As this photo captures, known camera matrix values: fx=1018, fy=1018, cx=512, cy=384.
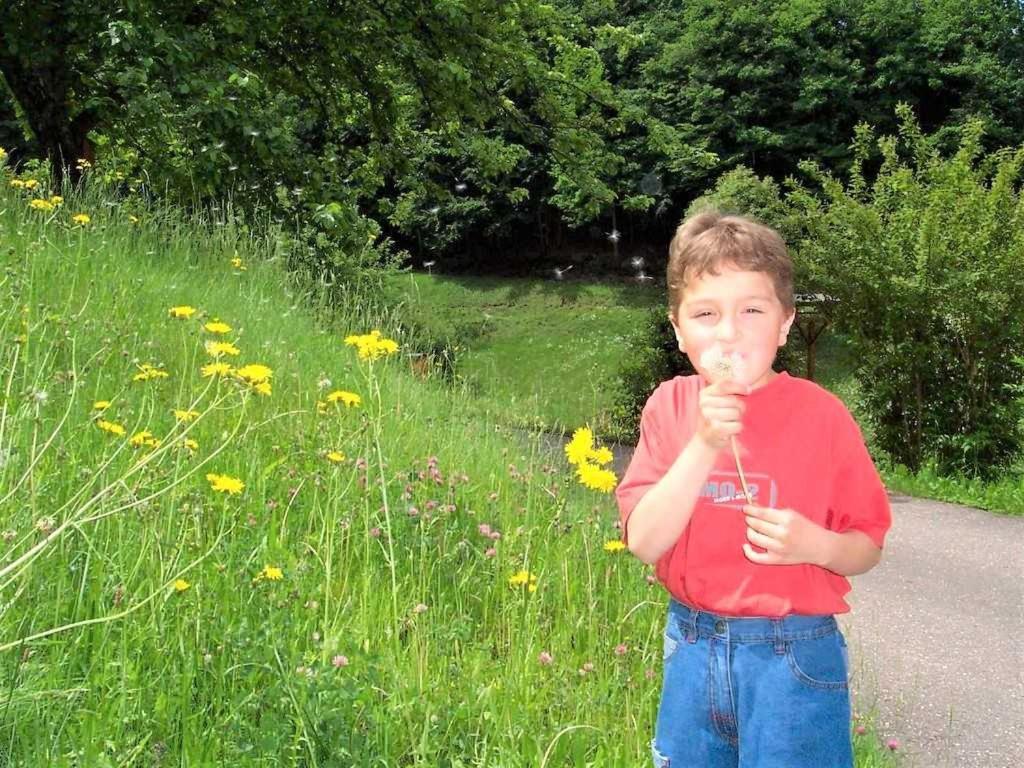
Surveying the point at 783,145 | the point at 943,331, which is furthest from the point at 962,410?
the point at 783,145

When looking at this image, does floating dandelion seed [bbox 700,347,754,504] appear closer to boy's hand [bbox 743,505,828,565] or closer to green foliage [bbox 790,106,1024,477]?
boy's hand [bbox 743,505,828,565]

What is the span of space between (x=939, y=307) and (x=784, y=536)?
974cm

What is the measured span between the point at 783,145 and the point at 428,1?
3049 cm

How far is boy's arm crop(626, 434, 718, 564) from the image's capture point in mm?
1502

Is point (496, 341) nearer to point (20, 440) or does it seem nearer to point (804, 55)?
point (804, 55)

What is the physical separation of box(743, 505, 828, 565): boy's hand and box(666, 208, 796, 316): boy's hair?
1.08 feet

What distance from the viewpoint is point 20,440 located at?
283 centimetres

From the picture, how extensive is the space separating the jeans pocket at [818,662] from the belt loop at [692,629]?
15 cm

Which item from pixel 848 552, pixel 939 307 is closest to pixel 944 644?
pixel 848 552

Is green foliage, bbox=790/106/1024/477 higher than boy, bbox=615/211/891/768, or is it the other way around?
boy, bbox=615/211/891/768

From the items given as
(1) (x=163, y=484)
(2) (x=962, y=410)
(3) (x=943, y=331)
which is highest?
(1) (x=163, y=484)

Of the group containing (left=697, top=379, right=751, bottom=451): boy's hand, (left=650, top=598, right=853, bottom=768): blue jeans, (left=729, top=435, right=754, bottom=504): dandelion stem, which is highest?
(left=697, top=379, right=751, bottom=451): boy's hand

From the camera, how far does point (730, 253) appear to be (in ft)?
5.18

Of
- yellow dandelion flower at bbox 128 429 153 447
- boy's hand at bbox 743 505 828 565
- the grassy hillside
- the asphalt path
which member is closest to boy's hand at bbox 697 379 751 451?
boy's hand at bbox 743 505 828 565
